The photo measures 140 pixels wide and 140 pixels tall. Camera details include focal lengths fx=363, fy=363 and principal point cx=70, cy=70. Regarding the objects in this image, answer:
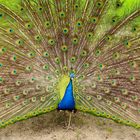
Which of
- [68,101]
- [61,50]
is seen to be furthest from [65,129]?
[61,50]

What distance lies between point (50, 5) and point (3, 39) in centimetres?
73

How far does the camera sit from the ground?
4.68 meters

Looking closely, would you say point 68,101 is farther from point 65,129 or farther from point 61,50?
point 61,50

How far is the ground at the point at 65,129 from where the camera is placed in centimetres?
468

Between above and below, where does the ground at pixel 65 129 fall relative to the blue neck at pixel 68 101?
below

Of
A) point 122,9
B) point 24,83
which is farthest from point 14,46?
point 122,9

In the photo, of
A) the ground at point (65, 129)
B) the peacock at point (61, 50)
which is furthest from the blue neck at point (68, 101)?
the ground at point (65, 129)

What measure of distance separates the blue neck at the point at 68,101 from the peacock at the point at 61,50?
1 cm

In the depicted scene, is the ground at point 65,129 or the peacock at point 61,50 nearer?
the peacock at point 61,50

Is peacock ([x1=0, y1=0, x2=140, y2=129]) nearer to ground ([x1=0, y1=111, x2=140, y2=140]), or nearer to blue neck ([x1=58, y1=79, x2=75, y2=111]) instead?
blue neck ([x1=58, y1=79, x2=75, y2=111])

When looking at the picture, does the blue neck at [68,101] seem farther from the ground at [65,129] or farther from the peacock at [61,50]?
the ground at [65,129]

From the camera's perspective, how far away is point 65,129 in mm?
4762

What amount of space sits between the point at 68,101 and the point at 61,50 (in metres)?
0.66

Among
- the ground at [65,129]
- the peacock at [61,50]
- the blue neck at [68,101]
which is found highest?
the peacock at [61,50]
